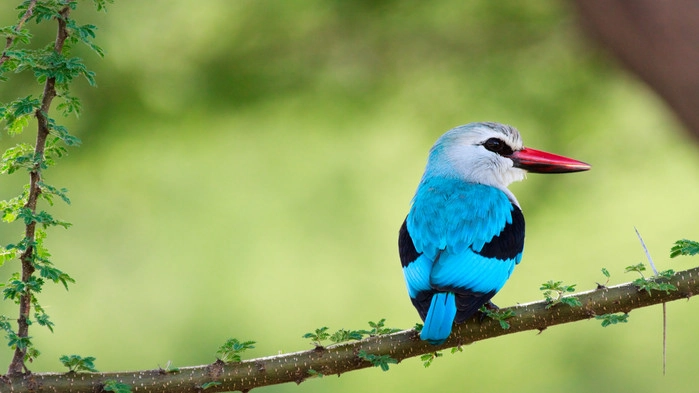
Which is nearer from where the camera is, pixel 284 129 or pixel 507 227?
pixel 507 227

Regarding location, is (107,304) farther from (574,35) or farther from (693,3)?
(693,3)

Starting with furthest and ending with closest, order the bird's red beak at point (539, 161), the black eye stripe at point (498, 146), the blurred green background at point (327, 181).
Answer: the blurred green background at point (327, 181)
the black eye stripe at point (498, 146)
the bird's red beak at point (539, 161)

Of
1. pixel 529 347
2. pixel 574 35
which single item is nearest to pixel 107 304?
pixel 529 347

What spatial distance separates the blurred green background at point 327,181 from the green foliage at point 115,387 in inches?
110

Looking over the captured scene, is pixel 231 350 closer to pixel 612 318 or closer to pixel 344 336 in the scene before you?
pixel 344 336

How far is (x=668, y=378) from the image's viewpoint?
6992 millimetres

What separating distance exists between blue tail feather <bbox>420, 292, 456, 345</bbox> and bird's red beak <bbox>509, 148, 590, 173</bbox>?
2.65 ft

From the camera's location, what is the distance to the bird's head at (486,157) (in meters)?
3.14

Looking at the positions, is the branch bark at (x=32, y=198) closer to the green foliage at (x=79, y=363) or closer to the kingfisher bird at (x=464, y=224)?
the green foliage at (x=79, y=363)

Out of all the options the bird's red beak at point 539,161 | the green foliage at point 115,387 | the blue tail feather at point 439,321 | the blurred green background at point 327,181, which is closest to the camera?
the green foliage at point 115,387

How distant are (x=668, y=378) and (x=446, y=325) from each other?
5238 millimetres

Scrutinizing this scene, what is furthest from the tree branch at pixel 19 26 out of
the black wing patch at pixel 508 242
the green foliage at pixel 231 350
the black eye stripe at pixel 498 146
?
the black eye stripe at pixel 498 146

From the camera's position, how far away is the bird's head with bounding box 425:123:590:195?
3143mm

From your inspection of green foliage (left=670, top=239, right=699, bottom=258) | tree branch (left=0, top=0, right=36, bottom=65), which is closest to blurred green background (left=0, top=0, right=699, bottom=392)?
green foliage (left=670, top=239, right=699, bottom=258)
